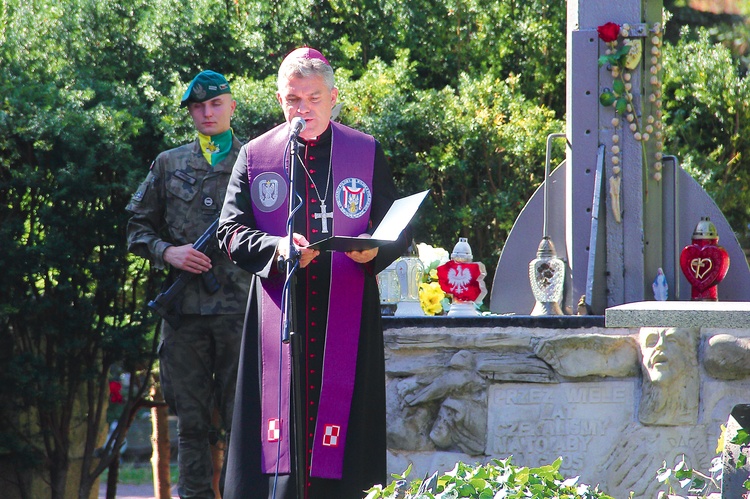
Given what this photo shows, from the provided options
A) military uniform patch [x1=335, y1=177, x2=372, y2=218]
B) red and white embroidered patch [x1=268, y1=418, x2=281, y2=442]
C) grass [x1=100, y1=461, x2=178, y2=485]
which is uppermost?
military uniform patch [x1=335, y1=177, x2=372, y2=218]

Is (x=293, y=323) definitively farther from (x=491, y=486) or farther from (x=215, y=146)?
(x=215, y=146)

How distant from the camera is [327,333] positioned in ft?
11.6

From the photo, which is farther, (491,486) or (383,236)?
(383,236)

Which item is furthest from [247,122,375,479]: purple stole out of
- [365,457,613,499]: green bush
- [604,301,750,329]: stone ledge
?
[604,301,750,329]: stone ledge

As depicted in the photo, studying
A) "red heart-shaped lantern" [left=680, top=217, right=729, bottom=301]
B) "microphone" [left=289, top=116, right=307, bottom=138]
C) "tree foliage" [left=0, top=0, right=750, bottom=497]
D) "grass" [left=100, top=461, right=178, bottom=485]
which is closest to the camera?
"microphone" [left=289, top=116, right=307, bottom=138]

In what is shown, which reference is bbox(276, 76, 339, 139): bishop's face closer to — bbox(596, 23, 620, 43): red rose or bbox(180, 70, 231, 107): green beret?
bbox(180, 70, 231, 107): green beret

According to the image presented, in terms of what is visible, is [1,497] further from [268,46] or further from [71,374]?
[268,46]

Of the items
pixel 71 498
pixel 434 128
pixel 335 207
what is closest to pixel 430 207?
pixel 434 128

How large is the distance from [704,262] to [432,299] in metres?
1.21

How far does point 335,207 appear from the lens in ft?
11.6

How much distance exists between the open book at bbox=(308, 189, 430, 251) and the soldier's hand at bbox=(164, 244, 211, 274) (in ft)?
4.12

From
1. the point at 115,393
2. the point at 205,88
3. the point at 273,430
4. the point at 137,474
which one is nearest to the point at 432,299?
the point at 205,88

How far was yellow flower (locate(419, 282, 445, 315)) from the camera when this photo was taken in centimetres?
496

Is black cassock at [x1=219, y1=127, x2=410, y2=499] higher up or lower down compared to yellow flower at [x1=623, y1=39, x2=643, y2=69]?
lower down
